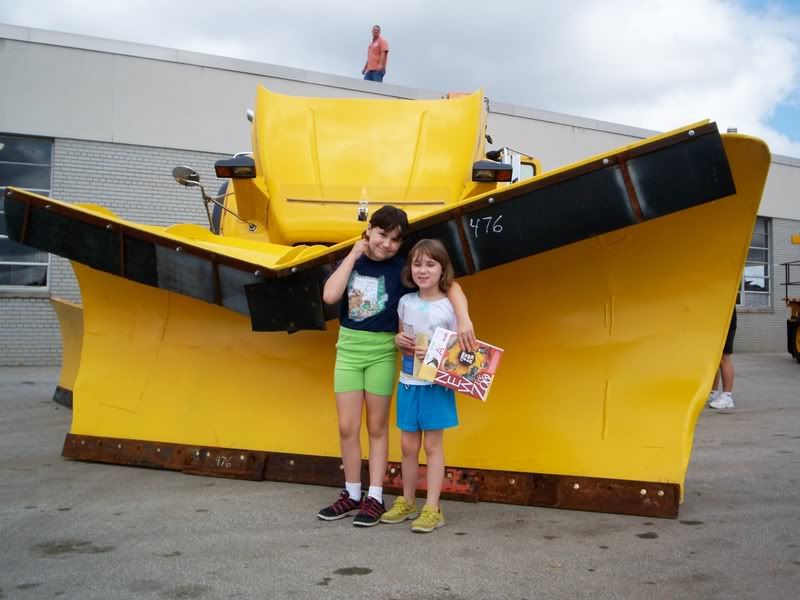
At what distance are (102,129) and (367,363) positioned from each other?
9907mm

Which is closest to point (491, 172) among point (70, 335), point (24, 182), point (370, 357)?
point (370, 357)

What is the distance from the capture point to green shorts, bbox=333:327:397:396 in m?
3.35

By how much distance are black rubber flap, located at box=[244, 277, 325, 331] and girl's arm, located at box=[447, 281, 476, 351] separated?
0.57m

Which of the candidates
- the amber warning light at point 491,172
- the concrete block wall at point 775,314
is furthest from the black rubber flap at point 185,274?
the concrete block wall at point 775,314

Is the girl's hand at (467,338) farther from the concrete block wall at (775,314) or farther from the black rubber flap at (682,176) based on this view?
the concrete block wall at (775,314)

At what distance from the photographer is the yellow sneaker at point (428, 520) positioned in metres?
3.11

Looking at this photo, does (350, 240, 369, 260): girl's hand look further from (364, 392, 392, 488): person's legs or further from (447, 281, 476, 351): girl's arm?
(364, 392, 392, 488): person's legs

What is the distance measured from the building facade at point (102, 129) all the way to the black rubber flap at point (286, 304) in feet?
30.5

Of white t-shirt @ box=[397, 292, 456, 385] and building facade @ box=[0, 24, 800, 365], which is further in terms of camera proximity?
building facade @ box=[0, 24, 800, 365]

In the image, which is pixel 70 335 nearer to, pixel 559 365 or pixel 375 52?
pixel 559 365

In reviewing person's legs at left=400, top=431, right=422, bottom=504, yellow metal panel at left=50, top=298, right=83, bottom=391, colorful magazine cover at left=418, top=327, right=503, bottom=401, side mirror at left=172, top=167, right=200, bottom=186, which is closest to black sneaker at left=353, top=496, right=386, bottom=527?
person's legs at left=400, top=431, right=422, bottom=504

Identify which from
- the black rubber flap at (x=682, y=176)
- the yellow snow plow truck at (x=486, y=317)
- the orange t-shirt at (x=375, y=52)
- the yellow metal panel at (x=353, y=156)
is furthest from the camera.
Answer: the orange t-shirt at (x=375, y=52)

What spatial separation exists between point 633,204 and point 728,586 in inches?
53.7

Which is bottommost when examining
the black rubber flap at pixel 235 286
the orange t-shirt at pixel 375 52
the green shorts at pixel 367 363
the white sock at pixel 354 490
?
the white sock at pixel 354 490
